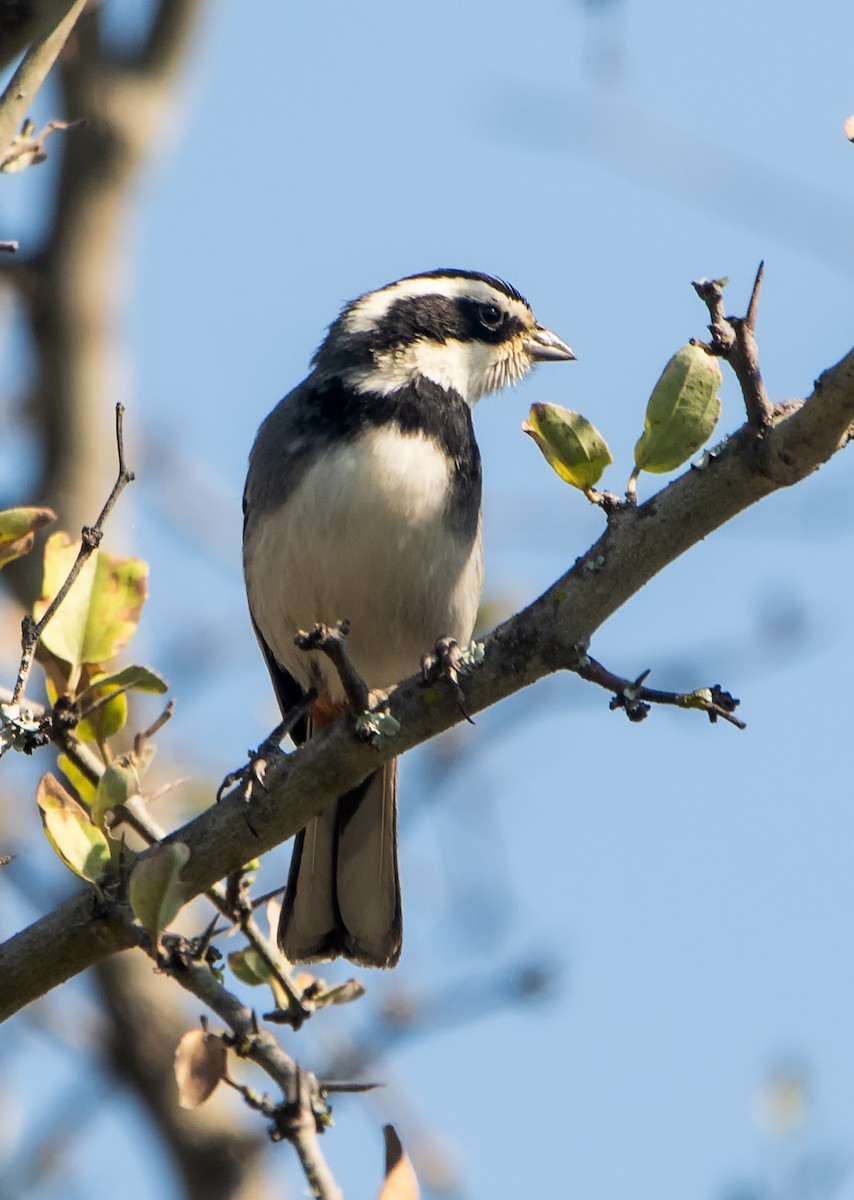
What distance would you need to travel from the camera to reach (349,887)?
4.66 metres

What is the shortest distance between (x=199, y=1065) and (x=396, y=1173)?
0.48 metres

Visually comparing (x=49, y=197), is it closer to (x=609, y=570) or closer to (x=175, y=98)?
(x=175, y=98)

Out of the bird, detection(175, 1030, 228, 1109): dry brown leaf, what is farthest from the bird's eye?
detection(175, 1030, 228, 1109): dry brown leaf

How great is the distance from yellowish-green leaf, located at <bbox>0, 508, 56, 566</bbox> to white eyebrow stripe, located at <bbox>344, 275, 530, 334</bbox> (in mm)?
2296

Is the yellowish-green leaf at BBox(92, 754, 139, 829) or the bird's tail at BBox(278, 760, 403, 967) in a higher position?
the bird's tail at BBox(278, 760, 403, 967)

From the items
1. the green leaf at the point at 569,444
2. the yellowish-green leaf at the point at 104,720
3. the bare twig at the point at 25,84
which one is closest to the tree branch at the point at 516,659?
the green leaf at the point at 569,444

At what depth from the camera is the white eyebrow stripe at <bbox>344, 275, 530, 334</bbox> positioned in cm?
536

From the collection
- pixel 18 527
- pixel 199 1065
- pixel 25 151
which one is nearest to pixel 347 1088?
pixel 199 1065

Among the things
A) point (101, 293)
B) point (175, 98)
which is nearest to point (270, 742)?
point (101, 293)

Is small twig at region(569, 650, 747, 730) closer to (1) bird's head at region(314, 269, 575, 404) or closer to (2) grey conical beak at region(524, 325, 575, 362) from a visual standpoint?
(1) bird's head at region(314, 269, 575, 404)

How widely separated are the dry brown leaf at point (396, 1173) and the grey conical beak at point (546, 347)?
10.6 feet

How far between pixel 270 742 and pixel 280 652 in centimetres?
64

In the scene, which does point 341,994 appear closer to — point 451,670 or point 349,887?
point 451,670

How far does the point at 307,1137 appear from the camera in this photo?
3186 mm
